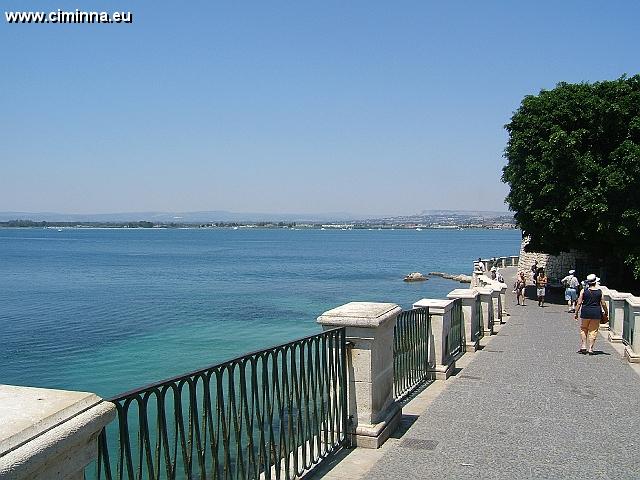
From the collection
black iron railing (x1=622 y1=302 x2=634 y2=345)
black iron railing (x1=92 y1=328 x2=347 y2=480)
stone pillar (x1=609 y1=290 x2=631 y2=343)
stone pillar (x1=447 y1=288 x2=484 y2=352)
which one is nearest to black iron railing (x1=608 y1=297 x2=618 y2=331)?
stone pillar (x1=609 y1=290 x2=631 y2=343)

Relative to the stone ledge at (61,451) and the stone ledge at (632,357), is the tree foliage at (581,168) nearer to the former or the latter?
the stone ledge at (632,357)

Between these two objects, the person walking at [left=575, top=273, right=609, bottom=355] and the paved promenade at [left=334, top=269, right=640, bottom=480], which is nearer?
the paved promenade at [left=334, top=269, right=640, bottom=480]

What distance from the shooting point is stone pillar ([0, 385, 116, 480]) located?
8.14 ft

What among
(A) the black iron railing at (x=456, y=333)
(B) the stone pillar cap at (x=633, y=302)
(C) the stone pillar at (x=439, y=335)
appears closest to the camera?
(C) the stone pillar at (x=439, y=335)

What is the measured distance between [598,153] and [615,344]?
46.0ft

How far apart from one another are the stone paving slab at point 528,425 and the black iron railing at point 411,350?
0.46 meters

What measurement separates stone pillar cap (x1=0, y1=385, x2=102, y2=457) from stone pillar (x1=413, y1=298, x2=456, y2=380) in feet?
25.6

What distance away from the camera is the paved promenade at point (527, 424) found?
6.30 m

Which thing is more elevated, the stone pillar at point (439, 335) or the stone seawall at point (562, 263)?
the stone pillar at point (439, 335)

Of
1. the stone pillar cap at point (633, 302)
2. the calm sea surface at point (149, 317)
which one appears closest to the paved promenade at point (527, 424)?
the stone pillar cap at point (633, 302)

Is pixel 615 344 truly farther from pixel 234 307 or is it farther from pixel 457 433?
pixel 234 307

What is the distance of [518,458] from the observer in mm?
6641

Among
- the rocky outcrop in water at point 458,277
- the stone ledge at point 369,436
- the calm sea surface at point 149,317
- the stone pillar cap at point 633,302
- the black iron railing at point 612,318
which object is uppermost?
the stone pillar cap at point 633,302

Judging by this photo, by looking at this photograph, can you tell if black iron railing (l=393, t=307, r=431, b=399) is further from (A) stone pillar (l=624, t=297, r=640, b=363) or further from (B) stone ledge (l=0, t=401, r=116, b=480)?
(B) stone ledge (l=0, t=401, r=116, b=480)
